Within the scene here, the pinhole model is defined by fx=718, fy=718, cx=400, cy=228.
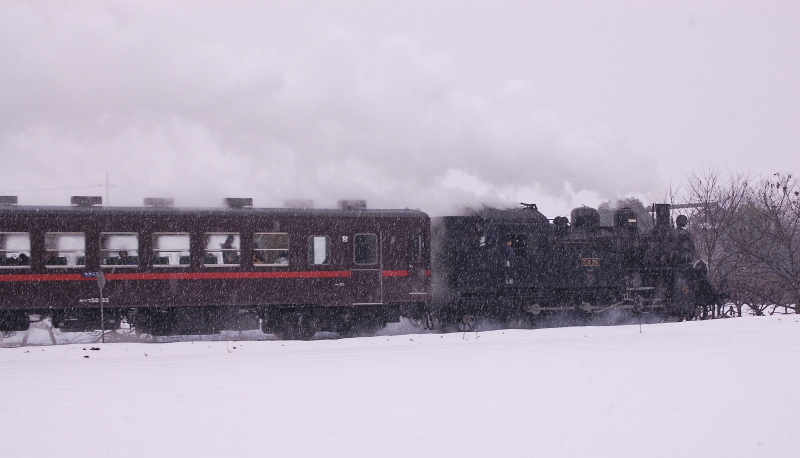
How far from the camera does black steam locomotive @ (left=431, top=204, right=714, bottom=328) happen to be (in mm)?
18547

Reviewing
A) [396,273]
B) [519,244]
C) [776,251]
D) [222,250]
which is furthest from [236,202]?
[776,251]

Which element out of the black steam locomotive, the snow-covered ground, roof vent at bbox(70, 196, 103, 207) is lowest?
the snow-covered ground

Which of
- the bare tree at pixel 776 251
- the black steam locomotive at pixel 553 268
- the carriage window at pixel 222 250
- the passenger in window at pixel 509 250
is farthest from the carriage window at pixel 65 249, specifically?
the bare tree at pixel 776 251

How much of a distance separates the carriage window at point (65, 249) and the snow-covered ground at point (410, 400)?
231 centimetres

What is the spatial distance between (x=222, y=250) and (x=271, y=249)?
1.15 m

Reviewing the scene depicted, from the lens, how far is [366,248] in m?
17.9

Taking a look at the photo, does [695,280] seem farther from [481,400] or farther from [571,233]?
[481,400]

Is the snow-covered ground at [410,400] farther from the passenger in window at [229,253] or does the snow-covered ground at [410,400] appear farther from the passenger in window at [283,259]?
the passenger in window at [283,259]

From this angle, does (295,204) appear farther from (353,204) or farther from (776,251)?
(776,251)

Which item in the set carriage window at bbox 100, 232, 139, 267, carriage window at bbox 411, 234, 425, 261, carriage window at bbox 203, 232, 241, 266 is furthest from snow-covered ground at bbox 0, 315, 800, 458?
carriage window at bbox 411, 234, 425, 261

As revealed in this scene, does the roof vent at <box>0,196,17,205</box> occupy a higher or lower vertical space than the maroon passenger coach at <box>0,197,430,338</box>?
higher

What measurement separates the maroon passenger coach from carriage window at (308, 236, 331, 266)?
2 cm

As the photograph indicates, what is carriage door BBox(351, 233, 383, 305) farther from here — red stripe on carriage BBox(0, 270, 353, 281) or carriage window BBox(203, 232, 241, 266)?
carriage window BBox(203, 232, 241, 266)

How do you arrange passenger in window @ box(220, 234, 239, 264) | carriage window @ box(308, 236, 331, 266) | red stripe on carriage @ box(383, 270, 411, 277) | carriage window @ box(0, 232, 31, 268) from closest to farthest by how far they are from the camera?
carriage window @ box(0, 232, 31, 268)
passenger in window @ box(220, 234, 239, 264)
carriage window @ box(308, 236, 331, 266)
red stripe on carriage @ box(383, 270, 411, 277)
